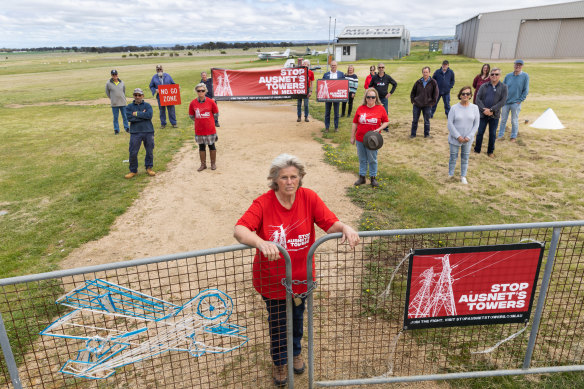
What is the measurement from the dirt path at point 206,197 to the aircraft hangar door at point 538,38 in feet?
139

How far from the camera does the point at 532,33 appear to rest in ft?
144

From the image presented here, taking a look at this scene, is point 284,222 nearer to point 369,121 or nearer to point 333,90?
point 369,121

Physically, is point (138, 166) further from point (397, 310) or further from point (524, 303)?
point (524, 303)

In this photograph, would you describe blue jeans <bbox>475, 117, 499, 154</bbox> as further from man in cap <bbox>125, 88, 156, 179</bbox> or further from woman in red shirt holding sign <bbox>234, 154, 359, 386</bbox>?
man in cap <bbox>125, 88, 156, 179</bbox>

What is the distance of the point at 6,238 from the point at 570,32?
176ft

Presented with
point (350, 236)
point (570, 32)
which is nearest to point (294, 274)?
point (350, 236)

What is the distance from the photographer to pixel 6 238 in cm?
687

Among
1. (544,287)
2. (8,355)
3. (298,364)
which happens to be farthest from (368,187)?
(8,355)

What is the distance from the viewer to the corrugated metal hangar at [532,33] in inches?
1654

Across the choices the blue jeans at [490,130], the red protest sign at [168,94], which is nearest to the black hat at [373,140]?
the blue jeans at [490,130]

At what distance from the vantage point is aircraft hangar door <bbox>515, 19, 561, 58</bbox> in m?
43.2

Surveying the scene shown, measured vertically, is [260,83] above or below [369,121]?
above

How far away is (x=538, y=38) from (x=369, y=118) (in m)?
47.2

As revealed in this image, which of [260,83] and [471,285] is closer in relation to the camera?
[471,285]
